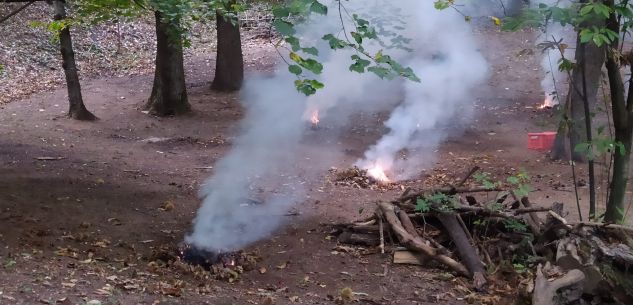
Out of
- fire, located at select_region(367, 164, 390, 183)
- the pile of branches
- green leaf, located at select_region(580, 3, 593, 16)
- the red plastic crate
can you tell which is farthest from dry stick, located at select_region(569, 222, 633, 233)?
the red plastic crate

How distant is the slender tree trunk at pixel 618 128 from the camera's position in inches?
204

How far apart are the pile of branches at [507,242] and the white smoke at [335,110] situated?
4.57 feet

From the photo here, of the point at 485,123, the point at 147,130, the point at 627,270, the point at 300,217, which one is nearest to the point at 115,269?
the point at 300,217

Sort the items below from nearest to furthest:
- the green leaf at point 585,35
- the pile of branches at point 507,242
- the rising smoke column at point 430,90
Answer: the green leaf at point 585,35
the pile of branches at point 507,242
the rising smoke column at point 430,90

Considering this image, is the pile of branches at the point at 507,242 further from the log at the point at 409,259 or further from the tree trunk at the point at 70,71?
the tree trunk at the point at 70,71

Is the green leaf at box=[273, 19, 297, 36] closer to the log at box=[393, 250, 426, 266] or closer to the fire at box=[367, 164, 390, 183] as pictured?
the log at box=[393, 250, 426, 266]

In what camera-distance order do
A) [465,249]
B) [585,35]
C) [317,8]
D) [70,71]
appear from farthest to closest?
[70,71], [465,249], [585,35], [317,8]

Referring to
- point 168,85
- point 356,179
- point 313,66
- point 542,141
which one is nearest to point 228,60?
point 168,85

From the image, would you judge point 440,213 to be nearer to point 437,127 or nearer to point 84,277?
point 84,277

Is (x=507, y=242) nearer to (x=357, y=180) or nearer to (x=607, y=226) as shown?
(x=607, y=226)

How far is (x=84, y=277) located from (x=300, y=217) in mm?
3041

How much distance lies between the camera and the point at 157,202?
7180 millimetres

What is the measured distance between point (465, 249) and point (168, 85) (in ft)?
26.0

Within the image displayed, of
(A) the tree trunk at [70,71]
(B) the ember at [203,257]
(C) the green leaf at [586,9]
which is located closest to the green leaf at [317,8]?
(C) the green leaf at [586,9]
